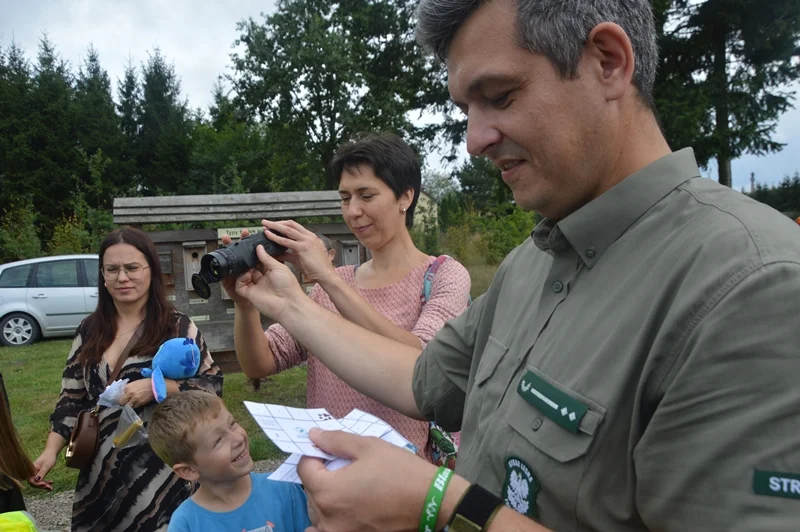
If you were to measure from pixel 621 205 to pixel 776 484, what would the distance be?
1.75 ft

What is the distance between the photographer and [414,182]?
2.92 m

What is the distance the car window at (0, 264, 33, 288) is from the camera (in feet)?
38.3

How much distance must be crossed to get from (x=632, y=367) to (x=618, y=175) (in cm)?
40

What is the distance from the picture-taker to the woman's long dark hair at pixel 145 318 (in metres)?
3.30

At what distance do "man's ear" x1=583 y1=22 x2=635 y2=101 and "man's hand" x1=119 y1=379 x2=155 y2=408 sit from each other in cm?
270

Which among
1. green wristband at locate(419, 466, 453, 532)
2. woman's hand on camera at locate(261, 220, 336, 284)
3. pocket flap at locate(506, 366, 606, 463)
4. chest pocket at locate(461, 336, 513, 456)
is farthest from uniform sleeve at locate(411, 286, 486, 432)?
woman's hand on camera at locate(261, 220, 336, 284)

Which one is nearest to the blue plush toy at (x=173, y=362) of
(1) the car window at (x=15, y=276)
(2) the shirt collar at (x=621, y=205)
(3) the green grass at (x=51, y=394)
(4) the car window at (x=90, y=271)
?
(2) the shirt collar at (x=621, y=205)

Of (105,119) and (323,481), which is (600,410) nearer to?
(323,481)

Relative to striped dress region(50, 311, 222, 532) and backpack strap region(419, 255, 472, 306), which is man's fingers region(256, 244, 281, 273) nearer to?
backpack strap region(419, 255, 472, 306)

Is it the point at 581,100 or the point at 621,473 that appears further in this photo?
the point at 581,100

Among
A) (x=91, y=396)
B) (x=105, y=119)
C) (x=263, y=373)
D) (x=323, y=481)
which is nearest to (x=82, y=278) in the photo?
(x=91, y=396)

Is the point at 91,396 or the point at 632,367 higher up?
the point at 632,367

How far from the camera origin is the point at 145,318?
3.47 meters

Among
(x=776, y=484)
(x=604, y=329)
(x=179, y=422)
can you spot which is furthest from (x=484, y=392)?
(x=179, y=422)
